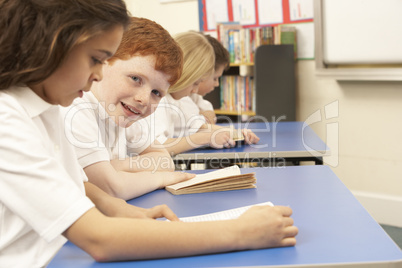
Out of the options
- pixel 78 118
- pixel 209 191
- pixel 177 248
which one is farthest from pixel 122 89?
pixel 177 248

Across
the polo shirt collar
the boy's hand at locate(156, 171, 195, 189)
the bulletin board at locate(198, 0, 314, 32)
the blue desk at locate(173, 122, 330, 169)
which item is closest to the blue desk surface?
the blue desk at locate(173, 122, 330, 169)

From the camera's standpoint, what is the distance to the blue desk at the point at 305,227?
3.12ft

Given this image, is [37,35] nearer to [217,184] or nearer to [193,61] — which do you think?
[217,184]

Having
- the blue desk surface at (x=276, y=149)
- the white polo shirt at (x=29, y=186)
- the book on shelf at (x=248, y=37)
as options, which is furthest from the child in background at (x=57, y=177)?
the book on shelf at (x=248, y=37)

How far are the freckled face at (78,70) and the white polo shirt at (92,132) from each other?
445 mm

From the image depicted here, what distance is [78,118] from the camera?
1577 millimetres

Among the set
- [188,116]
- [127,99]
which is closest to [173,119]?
[188,116]

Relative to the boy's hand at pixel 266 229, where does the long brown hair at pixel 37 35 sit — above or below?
above

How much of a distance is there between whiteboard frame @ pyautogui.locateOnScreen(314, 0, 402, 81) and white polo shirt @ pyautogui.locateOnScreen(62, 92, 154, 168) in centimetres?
215

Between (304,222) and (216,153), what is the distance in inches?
46.0

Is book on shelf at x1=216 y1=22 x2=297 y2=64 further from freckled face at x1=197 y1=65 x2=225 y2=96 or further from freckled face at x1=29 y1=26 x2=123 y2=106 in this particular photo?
freckled face at x1=29 y1=26 x2=123 y2=106

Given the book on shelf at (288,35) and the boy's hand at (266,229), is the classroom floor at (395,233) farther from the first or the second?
the boy's hand at (266,229)

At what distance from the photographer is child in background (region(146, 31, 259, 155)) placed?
2.47 m

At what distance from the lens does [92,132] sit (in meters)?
1.58
